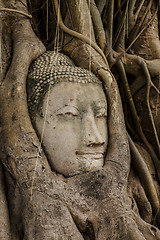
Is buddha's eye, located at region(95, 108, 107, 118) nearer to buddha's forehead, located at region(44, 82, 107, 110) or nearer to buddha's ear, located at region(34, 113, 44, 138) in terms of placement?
buddha's forehead, located at region(44, 82, 107, 110)

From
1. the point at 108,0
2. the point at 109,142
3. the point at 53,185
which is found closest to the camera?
the point at 53,185

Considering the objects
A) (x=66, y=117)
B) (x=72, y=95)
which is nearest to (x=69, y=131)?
(x=66, y=117)

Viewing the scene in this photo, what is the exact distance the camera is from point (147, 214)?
7.24ft

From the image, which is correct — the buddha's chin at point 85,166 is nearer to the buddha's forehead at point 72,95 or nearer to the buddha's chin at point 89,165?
the buddha's chin at point 89,165

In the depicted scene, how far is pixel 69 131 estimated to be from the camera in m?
1.84

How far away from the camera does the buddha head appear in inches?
72.2

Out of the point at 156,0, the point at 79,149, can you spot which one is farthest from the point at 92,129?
the point at 156,0

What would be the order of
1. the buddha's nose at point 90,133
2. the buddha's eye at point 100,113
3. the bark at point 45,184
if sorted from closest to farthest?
the bark at point 45,184 < the buddha's nose at point 90,133 < the buddha's eye at point 100,113

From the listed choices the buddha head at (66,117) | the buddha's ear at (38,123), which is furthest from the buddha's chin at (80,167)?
the buddha's ear at (38,123)

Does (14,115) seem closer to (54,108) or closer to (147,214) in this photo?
(54,108)

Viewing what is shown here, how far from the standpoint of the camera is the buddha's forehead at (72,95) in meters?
1.86

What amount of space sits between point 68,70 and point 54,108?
0.72 feet

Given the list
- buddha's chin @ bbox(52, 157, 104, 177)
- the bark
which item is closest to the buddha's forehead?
the bark

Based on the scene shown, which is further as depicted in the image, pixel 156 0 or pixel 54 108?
pixel 156 0
